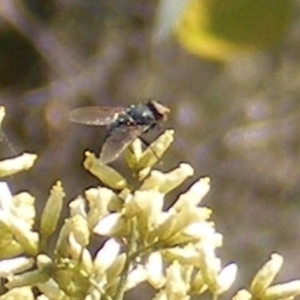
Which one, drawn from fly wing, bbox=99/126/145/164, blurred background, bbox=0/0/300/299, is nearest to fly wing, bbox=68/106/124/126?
fly wing, bbox=99/126/145/164

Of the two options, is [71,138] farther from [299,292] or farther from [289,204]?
[299,292]

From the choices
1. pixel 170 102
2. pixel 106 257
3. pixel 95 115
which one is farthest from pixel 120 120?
pixel 170 102

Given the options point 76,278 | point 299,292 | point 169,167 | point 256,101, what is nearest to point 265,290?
point 299,292

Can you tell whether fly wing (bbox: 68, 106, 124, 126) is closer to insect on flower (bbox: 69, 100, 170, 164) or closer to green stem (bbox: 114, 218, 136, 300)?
insect on flower (bbox: 69, 100, 170, 164)

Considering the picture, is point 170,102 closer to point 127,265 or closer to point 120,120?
point 120,120

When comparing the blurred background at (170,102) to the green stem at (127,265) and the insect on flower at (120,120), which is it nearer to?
the insect on flower at (120,120)

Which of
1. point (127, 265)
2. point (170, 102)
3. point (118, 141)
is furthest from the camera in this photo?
point (170, 102)
